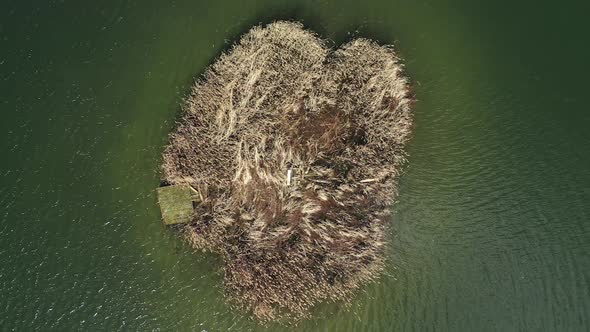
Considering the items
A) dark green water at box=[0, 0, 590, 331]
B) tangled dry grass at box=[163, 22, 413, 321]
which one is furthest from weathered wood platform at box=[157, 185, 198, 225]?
dark green water at box=[0, 0, 590, 331]

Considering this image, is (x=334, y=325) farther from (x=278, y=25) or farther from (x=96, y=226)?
(x=278, y=25)

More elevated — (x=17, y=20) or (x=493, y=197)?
(x=17, y=20)

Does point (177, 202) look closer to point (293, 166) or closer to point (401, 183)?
point (293, 166)

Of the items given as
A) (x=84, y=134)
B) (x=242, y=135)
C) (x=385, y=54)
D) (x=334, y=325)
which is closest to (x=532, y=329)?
(x=334, y=325)

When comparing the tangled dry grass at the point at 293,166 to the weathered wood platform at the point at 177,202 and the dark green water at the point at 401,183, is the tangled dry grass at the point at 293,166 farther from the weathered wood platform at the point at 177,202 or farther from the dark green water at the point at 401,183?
the dark green water at the point at 401,183

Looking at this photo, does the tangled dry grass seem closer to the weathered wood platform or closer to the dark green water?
the weathered wood platform

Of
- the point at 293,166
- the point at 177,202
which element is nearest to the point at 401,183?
the point at 293,166

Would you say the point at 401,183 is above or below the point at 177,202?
above
